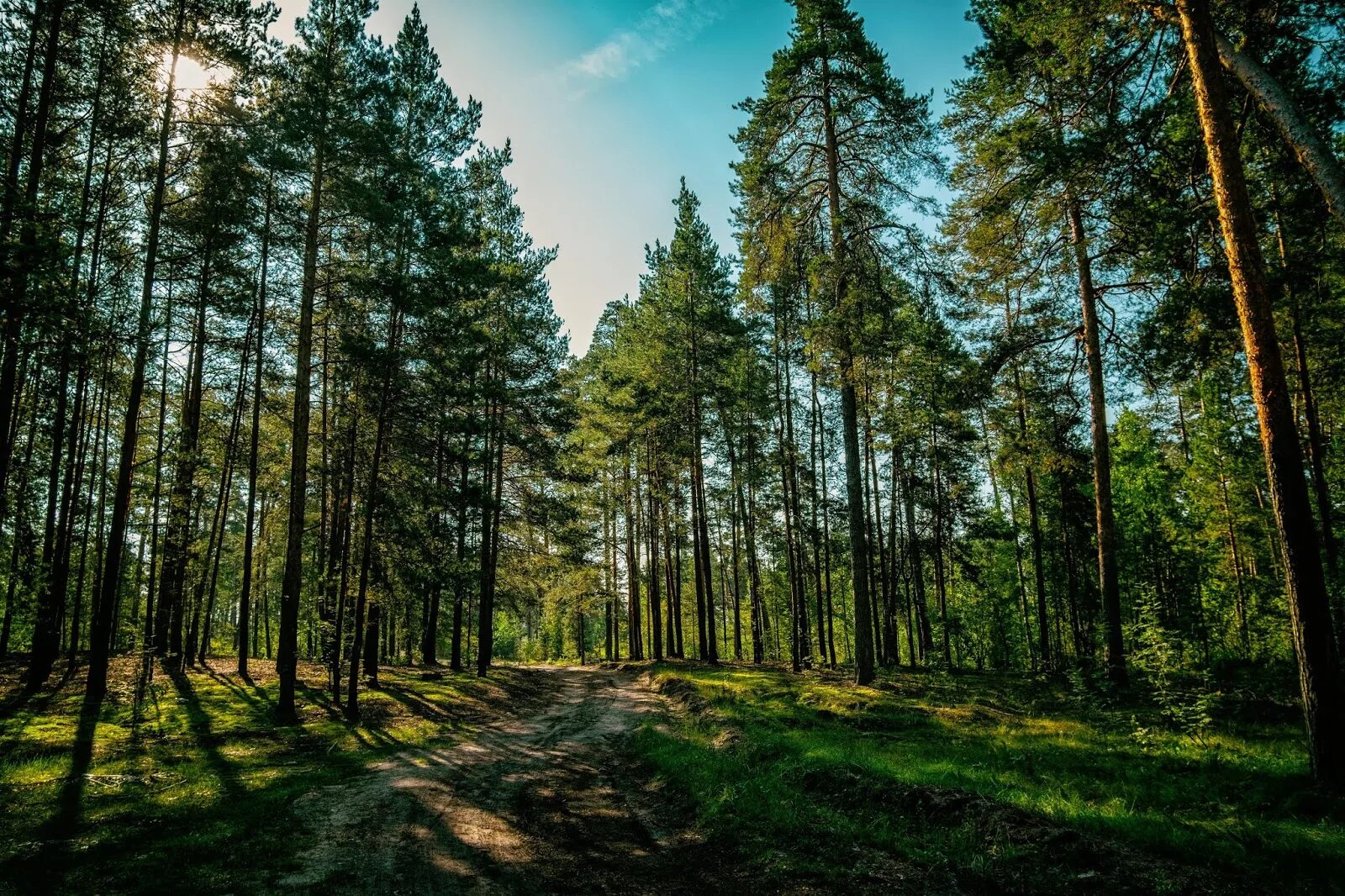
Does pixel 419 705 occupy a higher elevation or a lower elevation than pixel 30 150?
lower

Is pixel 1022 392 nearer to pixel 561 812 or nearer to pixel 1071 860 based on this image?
pixel 1071 860

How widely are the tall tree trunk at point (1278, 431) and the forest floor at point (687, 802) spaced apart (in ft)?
2.90

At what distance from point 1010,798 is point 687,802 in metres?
4.01

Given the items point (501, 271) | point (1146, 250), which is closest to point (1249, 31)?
point (1146, 250)

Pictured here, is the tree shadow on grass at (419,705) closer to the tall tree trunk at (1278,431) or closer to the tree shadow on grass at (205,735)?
the tree shadow on grass at (205,735)

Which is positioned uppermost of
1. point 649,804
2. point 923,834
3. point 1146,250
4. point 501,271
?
point 501,271

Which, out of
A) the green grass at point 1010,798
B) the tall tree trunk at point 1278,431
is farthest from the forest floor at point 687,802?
the tall tree trunk at point 1278,431

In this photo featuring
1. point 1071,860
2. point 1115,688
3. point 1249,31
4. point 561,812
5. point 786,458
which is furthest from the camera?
point 786,458

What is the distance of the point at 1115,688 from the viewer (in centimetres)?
1238

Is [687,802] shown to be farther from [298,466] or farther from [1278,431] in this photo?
[298,466]

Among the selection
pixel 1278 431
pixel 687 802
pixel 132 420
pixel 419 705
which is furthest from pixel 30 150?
pixel 1278 431

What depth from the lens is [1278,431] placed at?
21.7 ft

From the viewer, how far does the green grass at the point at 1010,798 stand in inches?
184

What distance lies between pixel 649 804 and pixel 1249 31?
14.4m
